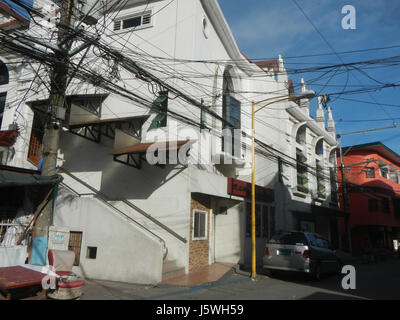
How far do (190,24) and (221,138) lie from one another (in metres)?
5.34

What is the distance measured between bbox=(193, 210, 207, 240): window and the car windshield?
2.95m

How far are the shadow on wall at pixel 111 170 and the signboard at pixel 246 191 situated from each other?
10.3 feet

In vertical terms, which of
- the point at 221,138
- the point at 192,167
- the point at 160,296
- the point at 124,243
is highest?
the point at 221,138

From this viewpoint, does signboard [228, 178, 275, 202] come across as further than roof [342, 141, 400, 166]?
No

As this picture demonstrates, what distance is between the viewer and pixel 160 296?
827 cm

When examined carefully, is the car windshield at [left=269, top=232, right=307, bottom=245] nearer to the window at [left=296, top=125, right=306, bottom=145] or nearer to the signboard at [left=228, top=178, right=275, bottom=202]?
the signboard at [left=228, top=178, right=275, bottom=202]

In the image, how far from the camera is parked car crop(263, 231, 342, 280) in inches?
453

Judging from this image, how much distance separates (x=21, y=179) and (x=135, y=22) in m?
9.89

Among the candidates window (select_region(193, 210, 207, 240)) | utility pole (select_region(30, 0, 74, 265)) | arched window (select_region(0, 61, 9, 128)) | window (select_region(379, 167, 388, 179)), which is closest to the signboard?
window (select_region(193, 210, 207, 240))

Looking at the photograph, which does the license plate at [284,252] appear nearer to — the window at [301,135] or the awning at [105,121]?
the awning at [105,121]

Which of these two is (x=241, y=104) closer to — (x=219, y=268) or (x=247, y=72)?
(x=247, y=72)

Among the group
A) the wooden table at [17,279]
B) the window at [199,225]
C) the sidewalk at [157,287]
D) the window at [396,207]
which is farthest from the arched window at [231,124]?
the window at [396,207]
